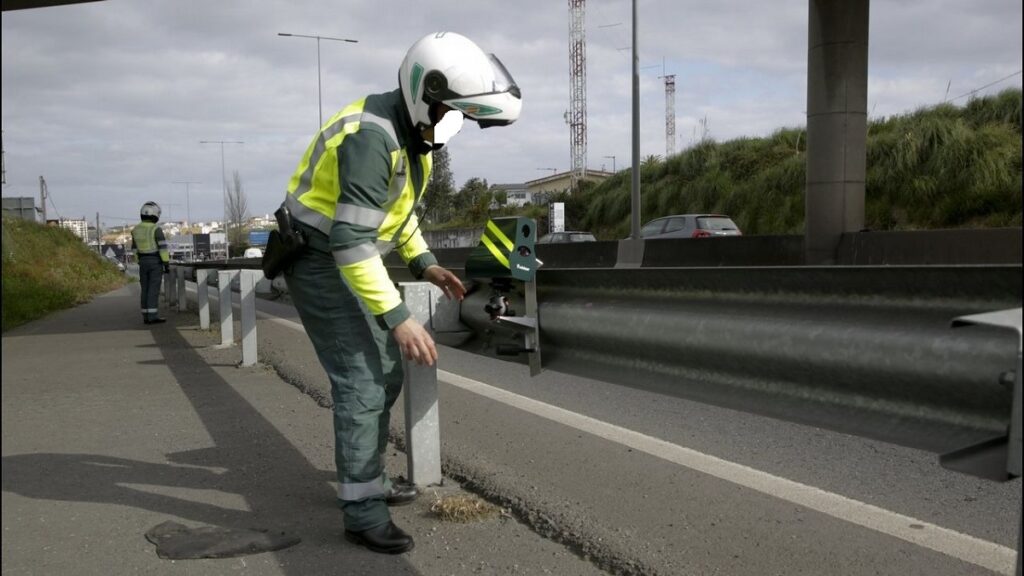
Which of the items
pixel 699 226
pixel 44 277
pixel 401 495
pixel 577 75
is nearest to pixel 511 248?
pixel 401 495

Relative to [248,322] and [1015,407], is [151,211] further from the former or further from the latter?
[1015,407]

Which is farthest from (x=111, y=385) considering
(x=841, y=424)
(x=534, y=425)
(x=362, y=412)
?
(x=841, y=424)

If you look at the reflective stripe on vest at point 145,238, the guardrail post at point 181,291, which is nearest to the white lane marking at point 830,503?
the reflective stripe on vest at point 145,238

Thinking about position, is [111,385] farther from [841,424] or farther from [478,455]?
[841,424]

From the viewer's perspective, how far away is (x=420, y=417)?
369 centimetres

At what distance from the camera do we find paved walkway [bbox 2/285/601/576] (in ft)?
9.73

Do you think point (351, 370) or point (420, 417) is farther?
point (420, 417)

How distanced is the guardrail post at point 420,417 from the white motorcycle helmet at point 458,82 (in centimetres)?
102

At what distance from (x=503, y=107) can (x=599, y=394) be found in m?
3.82

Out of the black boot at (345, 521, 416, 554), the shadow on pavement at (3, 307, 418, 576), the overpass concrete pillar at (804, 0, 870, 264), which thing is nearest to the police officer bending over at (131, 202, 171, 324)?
the shadow on pavement at (3, 307, 418, 576)

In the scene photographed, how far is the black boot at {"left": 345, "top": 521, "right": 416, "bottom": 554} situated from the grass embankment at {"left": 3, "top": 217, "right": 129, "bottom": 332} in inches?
276

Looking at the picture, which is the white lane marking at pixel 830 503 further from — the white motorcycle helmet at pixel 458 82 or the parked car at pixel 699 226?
the parked car at pixel 699 226

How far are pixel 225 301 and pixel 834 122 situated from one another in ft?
39.1

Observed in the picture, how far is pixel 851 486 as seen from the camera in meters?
3.88
